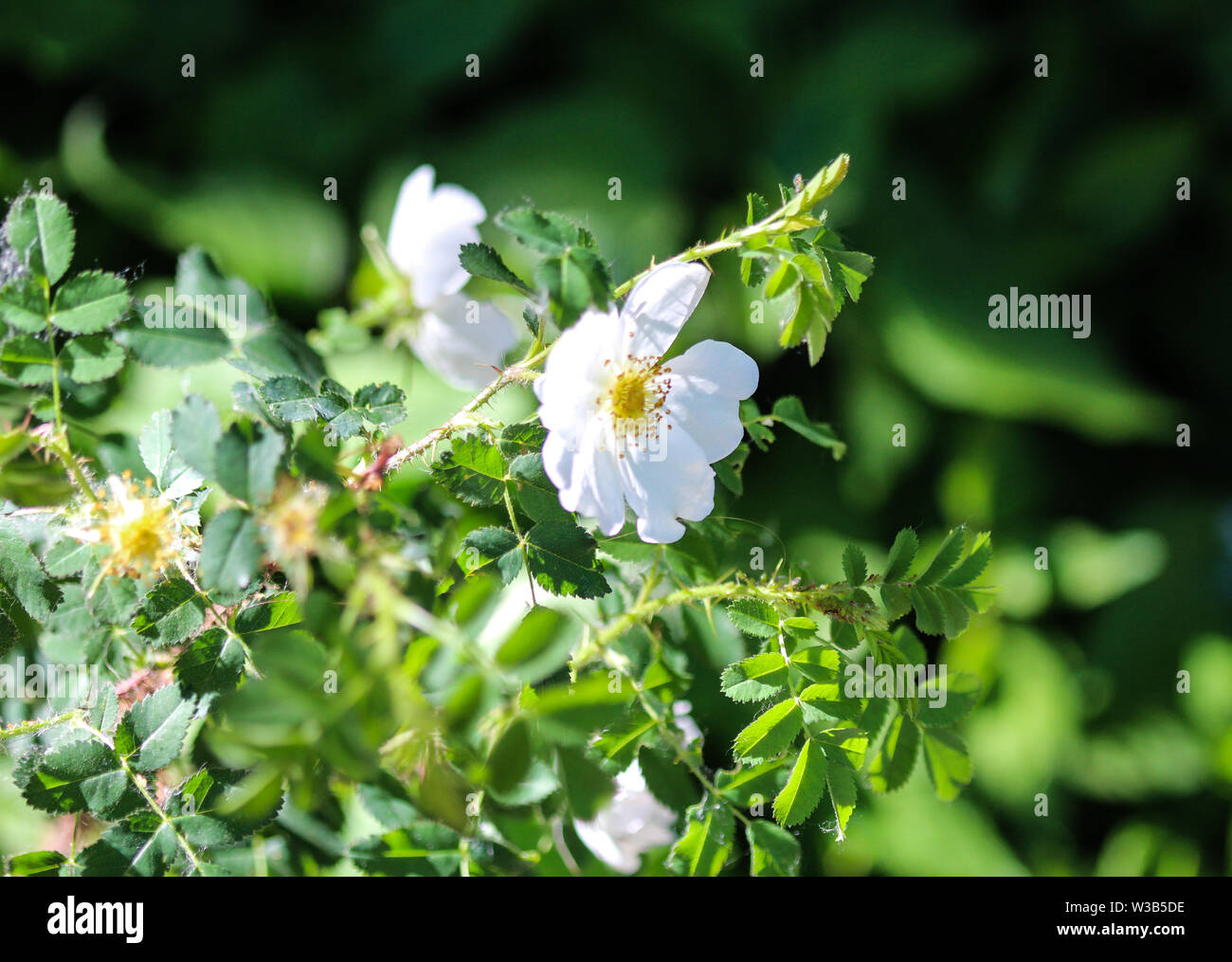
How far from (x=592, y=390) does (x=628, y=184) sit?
1.06 meters

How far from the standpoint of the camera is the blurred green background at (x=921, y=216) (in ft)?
4.56

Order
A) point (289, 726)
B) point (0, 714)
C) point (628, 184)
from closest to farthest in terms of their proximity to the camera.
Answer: point (289, 726)
point (0, 714)
point (628, 184)

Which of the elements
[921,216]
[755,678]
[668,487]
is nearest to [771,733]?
[755,678]

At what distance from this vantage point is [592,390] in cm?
46

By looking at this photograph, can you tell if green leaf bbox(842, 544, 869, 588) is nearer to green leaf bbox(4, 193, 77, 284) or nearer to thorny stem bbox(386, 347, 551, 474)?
thorny stem bbox(386, 347, 551, 474)

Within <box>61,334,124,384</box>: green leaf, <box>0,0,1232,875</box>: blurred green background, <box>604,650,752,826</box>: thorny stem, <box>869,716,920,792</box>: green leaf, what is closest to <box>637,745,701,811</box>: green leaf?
<box>604,650,752,826</box>: thorny stem

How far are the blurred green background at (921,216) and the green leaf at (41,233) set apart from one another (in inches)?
Result: 31.6

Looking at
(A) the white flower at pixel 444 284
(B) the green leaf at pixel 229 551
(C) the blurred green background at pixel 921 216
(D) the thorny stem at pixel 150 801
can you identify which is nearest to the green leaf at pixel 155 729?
(D) the thorny stem at pixel 150 801

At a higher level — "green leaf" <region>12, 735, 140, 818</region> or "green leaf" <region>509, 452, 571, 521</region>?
"green leaf" <region>509, 452, 571, 521</region>

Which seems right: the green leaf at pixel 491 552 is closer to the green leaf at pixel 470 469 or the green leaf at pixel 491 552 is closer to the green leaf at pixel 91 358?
the green leaf at pixel 470 469

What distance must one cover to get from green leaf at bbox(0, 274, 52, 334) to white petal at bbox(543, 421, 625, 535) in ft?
0.84

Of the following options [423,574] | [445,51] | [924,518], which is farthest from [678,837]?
[445,51]

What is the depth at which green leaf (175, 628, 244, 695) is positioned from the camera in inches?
17.2

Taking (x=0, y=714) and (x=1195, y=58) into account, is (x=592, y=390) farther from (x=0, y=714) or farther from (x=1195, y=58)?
(x=1195, y=58)
